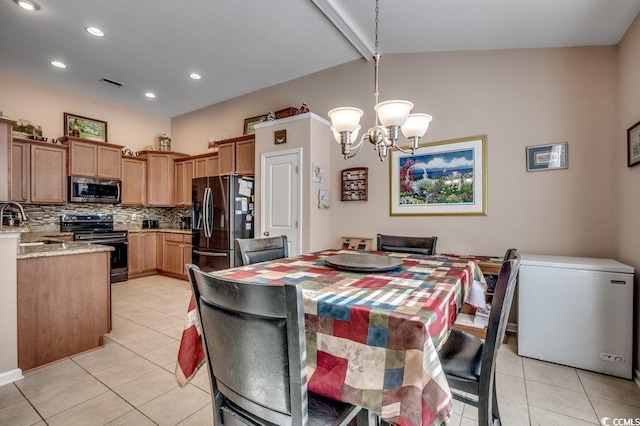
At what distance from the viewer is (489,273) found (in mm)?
2676

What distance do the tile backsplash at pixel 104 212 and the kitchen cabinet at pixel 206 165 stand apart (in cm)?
103

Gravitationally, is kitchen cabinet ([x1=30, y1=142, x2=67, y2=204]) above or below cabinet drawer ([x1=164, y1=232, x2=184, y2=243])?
above

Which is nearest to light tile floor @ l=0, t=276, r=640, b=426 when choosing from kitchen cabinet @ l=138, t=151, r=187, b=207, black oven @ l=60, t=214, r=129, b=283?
black oven @ l=60, t=214, r=129, b=283

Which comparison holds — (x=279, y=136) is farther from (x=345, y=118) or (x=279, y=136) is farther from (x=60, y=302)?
(x=60, y=302)

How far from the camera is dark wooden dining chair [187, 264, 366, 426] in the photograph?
0.77m

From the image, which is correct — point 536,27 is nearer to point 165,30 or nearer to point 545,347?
point 545,347

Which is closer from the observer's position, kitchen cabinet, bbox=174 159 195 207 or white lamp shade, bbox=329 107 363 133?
white lamp shade, bbox=329 107 363 133

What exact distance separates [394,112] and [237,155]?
3453 mm

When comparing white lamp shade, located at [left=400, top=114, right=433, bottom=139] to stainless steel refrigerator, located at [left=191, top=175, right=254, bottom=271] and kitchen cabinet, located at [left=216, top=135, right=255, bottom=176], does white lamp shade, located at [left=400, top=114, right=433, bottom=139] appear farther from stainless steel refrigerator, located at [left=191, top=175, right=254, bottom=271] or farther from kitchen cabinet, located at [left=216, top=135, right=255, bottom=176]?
kitchen cabinet, located at [left=216, top=135, right=255, bottom=176]

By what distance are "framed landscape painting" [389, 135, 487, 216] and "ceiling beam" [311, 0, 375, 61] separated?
1.24 m

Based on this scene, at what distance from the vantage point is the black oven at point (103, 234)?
4.62 metres

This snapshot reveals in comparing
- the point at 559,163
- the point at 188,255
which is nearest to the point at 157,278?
the point at 188,255

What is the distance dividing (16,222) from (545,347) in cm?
663

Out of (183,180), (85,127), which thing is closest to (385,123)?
(183,180)
